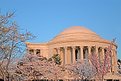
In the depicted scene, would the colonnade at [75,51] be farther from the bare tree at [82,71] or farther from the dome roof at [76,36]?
the bare tree at [82,71]

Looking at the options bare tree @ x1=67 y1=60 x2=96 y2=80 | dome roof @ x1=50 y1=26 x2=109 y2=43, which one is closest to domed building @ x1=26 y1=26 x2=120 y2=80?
dome roof @ x1=50 y1=26 x2=109 y2=43

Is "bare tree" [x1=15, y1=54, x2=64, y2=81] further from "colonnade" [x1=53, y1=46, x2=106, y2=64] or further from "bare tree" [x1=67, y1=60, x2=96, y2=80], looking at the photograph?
"colonnade" [x1=53, y1=46, x2=106, y2=64]

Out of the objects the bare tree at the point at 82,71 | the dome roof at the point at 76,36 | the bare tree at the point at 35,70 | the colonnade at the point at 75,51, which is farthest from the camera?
the dome roof at the point at 76,36

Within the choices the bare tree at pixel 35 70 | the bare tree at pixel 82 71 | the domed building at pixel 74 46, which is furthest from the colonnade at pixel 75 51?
the bare tree at pixel 35 70

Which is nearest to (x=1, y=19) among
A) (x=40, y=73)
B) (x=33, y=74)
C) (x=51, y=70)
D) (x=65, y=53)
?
(x=33, y=74)

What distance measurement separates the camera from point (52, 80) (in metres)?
54.8

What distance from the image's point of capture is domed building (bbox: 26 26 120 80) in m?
92.4

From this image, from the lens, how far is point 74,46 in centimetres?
9200

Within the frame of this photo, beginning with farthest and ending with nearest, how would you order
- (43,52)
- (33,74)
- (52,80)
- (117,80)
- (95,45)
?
(43,52) → (95,45) → (117,80) → (52,80) → (33,74)

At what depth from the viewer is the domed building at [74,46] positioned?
92.4 m

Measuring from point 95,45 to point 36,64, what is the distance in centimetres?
4780

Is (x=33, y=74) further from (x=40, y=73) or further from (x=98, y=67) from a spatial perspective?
(x=98, y=67)

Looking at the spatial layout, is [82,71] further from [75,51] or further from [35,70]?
[75,51]

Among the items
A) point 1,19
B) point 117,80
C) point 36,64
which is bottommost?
point 117,80
